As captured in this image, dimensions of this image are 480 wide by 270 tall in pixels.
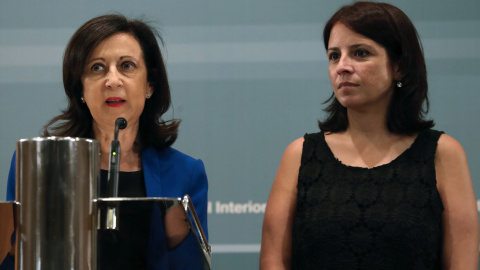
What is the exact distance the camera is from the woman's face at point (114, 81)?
2.02 meters

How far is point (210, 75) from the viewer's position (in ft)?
9.54

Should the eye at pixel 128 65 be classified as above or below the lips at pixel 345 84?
above

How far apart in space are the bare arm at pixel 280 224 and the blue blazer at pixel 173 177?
21 cm

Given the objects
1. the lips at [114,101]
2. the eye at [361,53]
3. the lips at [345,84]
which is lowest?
the lips at [114,101]

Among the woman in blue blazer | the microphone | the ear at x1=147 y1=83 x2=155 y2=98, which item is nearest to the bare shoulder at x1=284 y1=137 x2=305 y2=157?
the woman in blue blazer

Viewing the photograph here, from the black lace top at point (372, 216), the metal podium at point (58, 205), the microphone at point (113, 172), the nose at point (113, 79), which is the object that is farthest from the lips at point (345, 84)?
the metal podium at point (58, 205)

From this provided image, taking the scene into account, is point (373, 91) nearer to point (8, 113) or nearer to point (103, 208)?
point (103, 208)

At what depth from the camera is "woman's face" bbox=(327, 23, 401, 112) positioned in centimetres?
191

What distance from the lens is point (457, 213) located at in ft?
6.11

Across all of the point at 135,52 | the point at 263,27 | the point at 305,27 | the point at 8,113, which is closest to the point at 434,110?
the point at 305,27

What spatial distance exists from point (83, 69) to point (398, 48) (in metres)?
1.06

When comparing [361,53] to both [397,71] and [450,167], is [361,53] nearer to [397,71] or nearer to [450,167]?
[397,71]

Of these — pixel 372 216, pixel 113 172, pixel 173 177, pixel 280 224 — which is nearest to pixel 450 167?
pixel 372 216

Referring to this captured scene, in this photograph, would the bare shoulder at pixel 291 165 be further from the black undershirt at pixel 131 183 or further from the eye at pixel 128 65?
the eye at pixel 128 65
